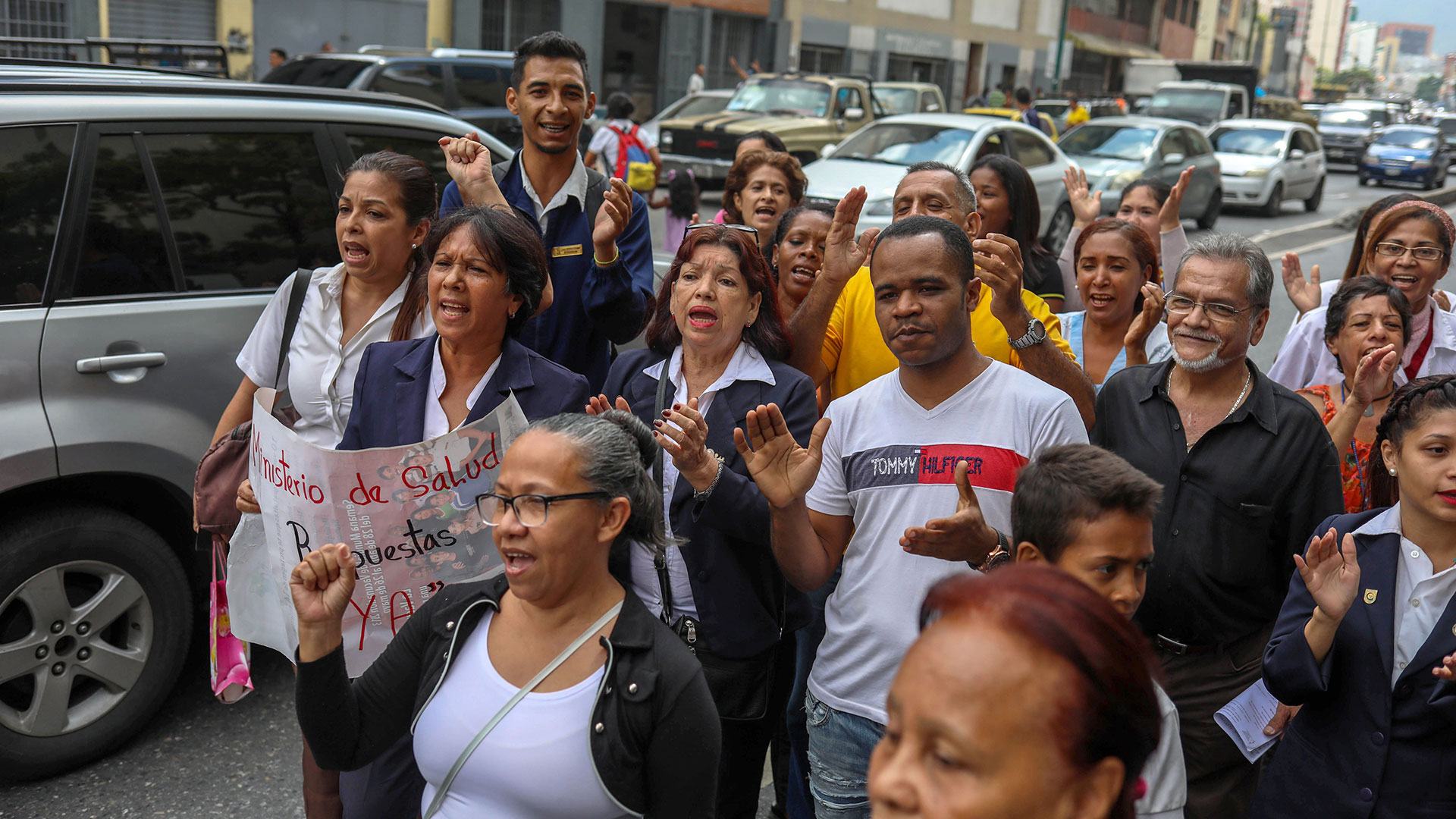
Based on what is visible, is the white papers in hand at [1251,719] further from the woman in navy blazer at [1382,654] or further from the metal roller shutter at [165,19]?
the metal roller shutter at [165,19]

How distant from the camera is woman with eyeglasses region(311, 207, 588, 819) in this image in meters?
3.02

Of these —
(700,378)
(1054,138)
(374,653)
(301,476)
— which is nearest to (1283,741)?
(700,378)

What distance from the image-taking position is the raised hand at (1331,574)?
2.49m

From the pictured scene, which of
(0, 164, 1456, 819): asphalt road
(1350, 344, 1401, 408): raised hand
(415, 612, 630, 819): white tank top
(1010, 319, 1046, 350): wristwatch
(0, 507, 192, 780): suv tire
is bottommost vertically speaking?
(0, 164, 1456, 819): asphalt road

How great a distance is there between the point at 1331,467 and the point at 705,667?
64.4 inches

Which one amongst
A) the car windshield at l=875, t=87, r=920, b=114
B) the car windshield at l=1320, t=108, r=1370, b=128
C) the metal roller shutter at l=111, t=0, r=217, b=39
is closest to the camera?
the metal roller shutter at l=111, t=0, r=217, b=39

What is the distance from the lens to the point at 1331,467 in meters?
2.87

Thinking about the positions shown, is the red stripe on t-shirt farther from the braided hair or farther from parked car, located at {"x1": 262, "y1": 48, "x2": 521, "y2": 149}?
parked car, located at {"x1": 262, "y1": 48, "x2": 521, "y2": 149}

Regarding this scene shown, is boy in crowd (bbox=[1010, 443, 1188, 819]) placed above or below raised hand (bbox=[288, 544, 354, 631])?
above

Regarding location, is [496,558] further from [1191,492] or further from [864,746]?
[1191,492]

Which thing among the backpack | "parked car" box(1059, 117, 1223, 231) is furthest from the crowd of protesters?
"parked car" box(1059, 117, 1223, 231)

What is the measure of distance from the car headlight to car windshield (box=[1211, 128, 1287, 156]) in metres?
11.1

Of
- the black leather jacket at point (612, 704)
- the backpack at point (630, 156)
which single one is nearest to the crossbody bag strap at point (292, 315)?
the black leather jacket at point (612, 704)

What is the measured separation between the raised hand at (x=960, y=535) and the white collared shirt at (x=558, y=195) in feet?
A: 6.69
